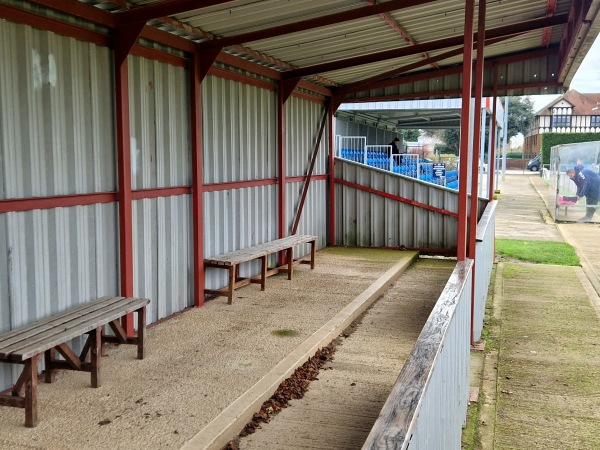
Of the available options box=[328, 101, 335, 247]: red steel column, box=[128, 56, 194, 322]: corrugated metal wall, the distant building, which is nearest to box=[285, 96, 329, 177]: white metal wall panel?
box=[328, 101, 335, 247]: red steel column

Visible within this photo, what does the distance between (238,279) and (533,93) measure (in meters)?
7.90

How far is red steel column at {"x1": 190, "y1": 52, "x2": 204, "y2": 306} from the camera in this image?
7461 millimetres

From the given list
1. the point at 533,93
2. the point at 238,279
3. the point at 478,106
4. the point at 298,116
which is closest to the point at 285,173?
the point at 298,116

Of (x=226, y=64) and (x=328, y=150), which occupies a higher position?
(x=226, y=64)

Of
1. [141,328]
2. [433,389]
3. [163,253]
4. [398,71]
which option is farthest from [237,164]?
[433,389]

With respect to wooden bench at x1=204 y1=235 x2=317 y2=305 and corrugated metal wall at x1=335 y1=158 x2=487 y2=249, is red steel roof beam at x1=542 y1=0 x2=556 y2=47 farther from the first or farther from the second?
wooden bench at x1=204 y1=235 x2=317 y2=305

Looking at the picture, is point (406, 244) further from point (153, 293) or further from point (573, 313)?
point (153, 293)

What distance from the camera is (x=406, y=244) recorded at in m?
12.9

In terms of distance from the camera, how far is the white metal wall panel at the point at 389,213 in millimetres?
12672

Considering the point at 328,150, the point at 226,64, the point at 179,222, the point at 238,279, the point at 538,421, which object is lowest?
the point at 538,421

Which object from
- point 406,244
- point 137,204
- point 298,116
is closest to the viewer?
point 137,204

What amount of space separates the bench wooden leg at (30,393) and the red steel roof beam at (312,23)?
4.43m

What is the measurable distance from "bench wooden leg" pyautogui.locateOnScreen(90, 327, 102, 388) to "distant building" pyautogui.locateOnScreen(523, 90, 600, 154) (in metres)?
83.4

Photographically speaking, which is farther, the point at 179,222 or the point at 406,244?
the point at 406,244
